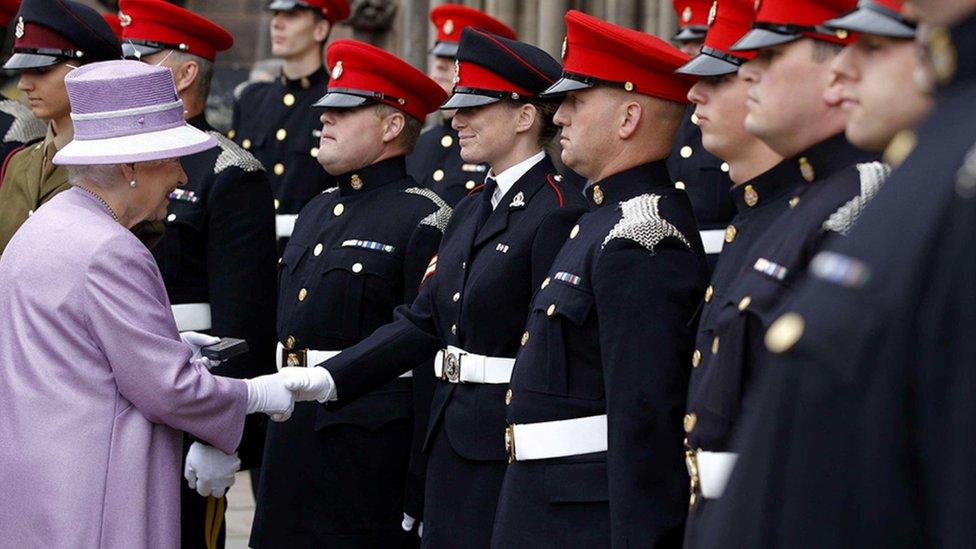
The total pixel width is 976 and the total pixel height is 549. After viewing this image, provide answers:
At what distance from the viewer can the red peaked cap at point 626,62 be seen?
3.99 metres

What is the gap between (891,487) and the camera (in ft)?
4.95

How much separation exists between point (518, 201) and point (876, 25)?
7.55 ft

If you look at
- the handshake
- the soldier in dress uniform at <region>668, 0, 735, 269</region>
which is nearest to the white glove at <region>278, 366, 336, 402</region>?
the handshake

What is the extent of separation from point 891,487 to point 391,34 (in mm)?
11058

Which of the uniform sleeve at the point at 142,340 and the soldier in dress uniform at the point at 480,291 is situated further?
the soldier in dress uniform at the point at 480,291

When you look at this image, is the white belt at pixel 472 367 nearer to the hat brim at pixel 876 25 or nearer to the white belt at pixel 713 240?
the white belt at pixel 713 240

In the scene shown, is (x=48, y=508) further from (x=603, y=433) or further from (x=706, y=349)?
(x=706, y=349)

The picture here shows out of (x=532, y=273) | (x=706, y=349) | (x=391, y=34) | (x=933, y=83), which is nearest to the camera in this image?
(x=933, y=83)

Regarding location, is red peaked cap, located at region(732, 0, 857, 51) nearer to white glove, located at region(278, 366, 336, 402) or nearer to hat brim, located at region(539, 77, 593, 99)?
hat brim, located at region(539, 77, 593, 99)

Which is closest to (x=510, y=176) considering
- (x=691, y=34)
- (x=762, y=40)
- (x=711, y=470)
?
(x=762, y=40)

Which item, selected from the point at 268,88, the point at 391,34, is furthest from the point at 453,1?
the point at 268,88

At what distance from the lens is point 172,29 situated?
6059 mm

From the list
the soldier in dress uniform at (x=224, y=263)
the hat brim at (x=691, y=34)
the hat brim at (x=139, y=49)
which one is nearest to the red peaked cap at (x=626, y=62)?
the soldier in dress uniform at (x=224, y=263)

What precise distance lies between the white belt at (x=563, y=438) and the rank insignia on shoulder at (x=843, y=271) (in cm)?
222
